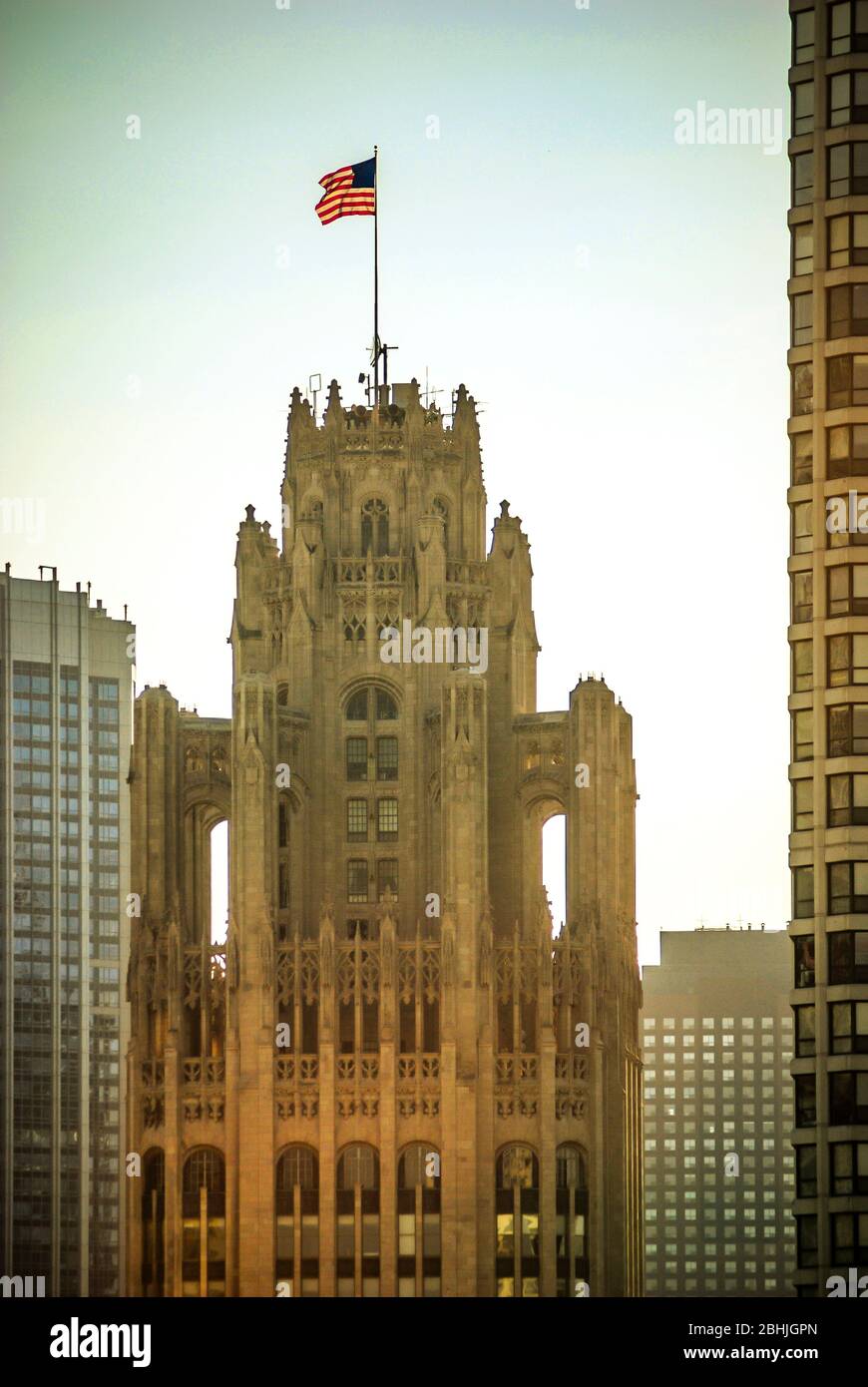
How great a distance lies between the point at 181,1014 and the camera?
168 m

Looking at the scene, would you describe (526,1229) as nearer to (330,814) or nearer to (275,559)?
(330,814)

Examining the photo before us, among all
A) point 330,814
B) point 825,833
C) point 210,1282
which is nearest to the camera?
point 825,833

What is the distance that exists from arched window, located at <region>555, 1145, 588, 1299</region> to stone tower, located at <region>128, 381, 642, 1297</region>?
13 cm

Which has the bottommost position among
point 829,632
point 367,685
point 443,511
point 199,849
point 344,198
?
point 199,849

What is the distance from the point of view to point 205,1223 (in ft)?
544

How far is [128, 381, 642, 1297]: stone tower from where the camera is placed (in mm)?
165875

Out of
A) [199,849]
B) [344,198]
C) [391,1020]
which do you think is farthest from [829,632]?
[199,849]

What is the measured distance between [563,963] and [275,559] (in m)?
28.2

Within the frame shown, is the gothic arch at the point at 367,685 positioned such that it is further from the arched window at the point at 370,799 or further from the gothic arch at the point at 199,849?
the gothic arch at the point at 199,849

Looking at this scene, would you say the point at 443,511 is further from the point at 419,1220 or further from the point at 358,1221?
the point at 358,1221

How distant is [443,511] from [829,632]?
75657 mm

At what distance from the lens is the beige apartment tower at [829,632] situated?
105 m

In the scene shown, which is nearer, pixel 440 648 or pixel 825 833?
pixel 825 833
